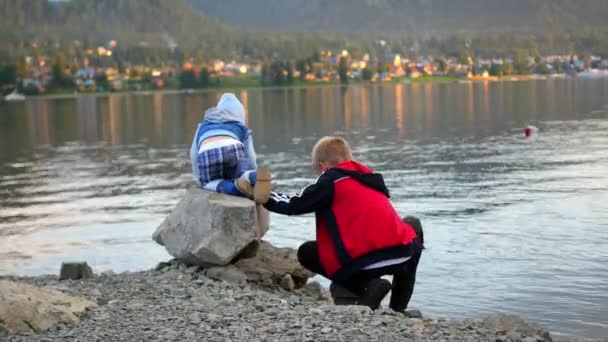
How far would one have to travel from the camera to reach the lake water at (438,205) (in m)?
12.7

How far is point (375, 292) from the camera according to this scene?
→ 9438mm

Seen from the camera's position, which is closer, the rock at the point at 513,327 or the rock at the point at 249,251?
the rock at the point at 513,327

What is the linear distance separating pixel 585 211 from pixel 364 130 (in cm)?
2972

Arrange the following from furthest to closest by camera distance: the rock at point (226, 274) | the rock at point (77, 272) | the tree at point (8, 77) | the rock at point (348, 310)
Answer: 1. the tree at point (8, 77)
2. the rock at point (77, 272)
3. the rock at point (226, 274)
4. the rock at point (348, 310)

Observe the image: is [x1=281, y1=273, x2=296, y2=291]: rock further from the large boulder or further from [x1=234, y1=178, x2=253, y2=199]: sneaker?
[x1=234, y1=178, x2=253, y2=199]: sneaker

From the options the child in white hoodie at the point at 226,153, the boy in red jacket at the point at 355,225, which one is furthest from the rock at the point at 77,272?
the boy in red jacket at the point at 355,225

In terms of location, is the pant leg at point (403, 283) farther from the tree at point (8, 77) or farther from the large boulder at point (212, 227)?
the tree at point (8, 77)

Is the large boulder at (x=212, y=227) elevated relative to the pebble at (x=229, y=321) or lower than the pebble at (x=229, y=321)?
elevated

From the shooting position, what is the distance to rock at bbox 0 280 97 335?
27.6ft

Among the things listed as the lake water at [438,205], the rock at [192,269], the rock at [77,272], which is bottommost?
the lake water at [438,205]

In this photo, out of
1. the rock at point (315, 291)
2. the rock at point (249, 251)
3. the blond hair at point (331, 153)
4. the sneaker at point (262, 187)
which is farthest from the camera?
the rock at point (315, 291)

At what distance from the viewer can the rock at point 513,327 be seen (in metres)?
9.23

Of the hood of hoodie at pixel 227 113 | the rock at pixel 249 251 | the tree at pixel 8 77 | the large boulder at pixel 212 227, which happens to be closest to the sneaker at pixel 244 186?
the large boulder at pixel 212 227

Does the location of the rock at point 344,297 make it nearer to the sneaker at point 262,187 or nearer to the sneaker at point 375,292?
the sneaker at point 375,292
